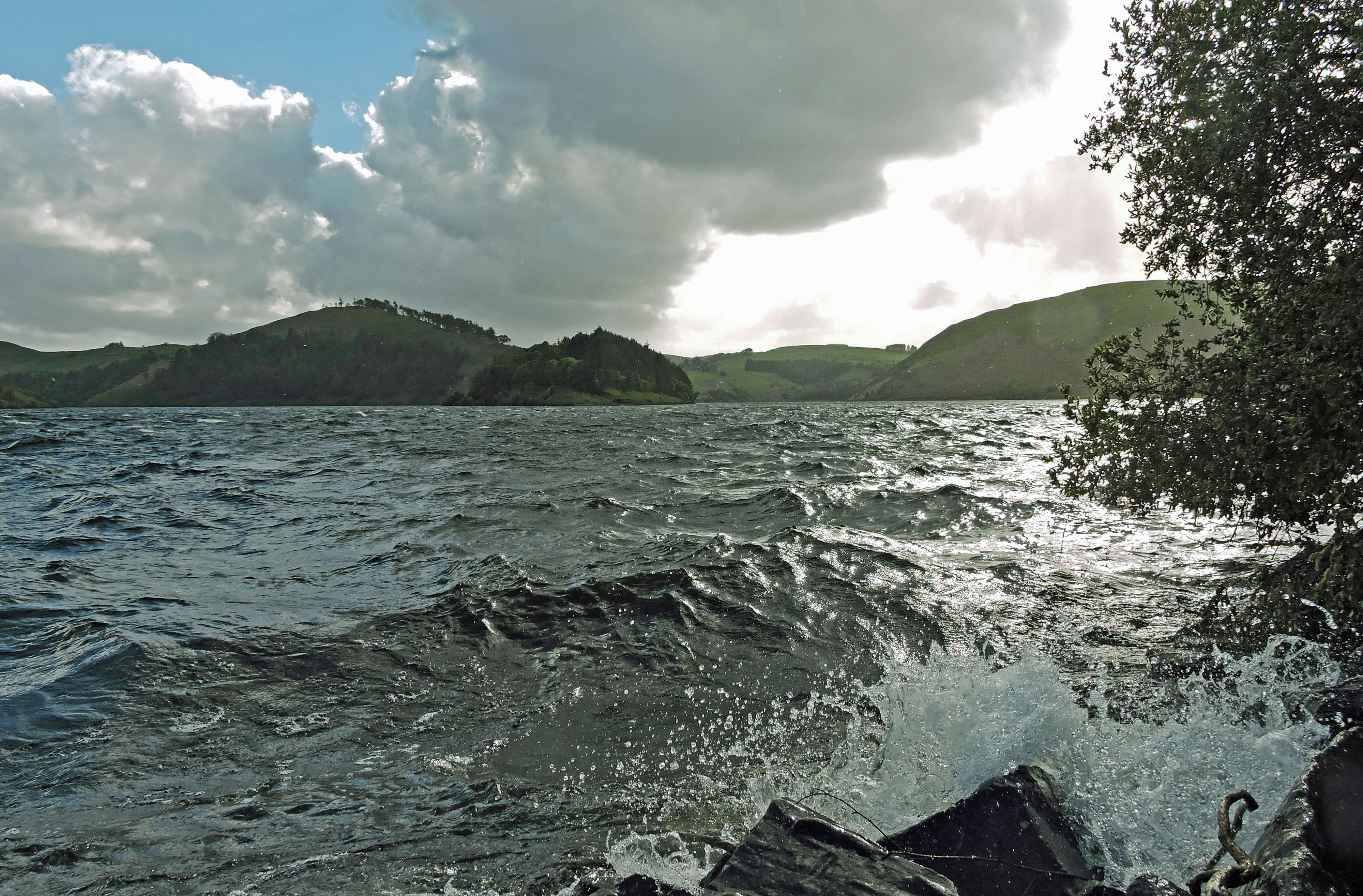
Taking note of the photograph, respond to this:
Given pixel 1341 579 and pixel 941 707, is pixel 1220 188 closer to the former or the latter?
pixel 1341 579

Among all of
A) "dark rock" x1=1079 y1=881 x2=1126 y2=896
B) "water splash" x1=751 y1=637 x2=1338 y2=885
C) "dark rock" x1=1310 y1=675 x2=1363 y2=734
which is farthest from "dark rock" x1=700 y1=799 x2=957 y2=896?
"dark rock" x1=1310 y1=675 x2=1363 y2=734

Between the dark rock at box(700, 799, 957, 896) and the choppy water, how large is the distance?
979 millimetres

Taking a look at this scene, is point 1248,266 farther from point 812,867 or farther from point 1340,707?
point 812,867

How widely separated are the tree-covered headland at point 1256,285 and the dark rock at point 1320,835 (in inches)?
114

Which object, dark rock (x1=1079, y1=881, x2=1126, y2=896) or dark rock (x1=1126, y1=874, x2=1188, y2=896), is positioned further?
dark rock (x1=1079, y1=881, x2=1126, y2=896)

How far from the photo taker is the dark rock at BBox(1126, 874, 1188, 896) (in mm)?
3799

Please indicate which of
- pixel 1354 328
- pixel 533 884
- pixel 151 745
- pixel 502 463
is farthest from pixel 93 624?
pixel 502 463

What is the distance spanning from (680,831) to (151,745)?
5652 mm

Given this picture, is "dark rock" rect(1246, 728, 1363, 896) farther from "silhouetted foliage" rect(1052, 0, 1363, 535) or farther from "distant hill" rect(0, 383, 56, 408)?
"distant hill" rect(0, 383, 56, 408)

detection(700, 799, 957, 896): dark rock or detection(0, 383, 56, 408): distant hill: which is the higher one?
detection(0, 383, 56, 408): distant hill

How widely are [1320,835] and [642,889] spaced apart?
4274 millimetres

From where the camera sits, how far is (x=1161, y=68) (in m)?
8.86

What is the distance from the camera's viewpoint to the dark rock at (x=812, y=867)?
3.95 meters

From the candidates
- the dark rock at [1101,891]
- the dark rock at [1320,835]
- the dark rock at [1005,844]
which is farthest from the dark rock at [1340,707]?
the dark rock at [1101,891]
